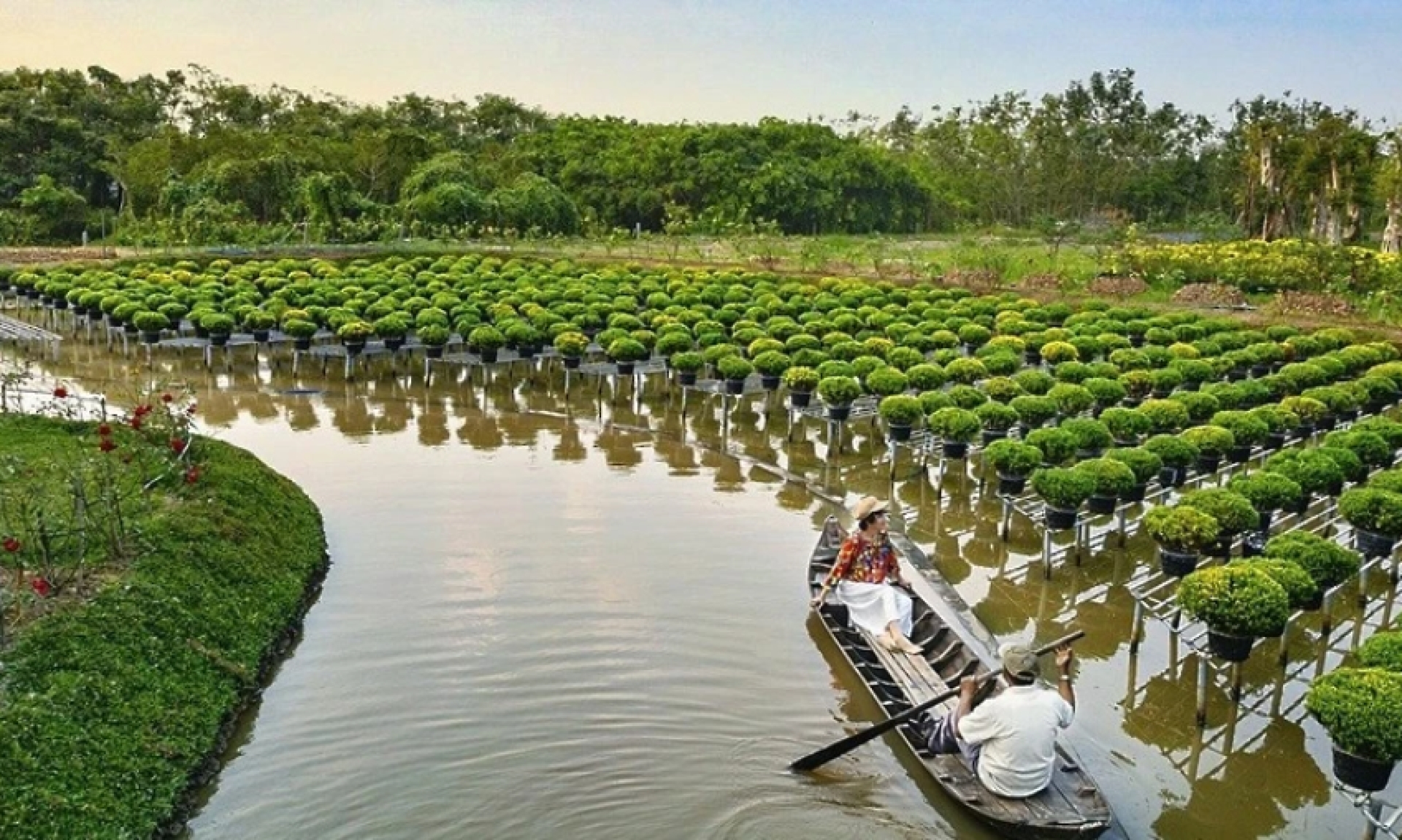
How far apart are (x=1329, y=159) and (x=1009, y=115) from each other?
27.0 metres

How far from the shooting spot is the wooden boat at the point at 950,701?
30.8ft

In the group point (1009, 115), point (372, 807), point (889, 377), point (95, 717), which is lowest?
point (372, 807)

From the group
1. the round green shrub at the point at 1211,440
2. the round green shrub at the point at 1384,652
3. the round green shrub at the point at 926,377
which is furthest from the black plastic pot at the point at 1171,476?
the round green shrub at the point at 1384,652

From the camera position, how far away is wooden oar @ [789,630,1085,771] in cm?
1032

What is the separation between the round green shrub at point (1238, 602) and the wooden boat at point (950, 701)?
2139 mm

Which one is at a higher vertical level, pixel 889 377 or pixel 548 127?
pixel 548 127

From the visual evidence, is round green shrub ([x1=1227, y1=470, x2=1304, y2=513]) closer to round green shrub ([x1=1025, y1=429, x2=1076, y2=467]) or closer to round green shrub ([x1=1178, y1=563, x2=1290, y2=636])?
round green shrub ([x1=1025, y1=429, x2=1076, y2=467])

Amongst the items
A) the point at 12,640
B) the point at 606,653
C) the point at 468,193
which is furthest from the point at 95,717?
the point at 468,193

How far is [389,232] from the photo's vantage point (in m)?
53.5

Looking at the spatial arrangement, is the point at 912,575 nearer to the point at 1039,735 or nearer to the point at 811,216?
the point at 1039,735

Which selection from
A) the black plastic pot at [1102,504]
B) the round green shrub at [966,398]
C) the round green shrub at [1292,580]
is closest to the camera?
the round green shrub at [1292,580]

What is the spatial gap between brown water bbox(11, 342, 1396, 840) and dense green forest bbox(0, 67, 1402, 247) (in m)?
34.6

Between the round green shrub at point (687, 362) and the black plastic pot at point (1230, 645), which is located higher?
the round green shrub at point (687, 362)

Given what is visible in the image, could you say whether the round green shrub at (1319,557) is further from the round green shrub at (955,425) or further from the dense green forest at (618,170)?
the dense green forest at (618,170)
